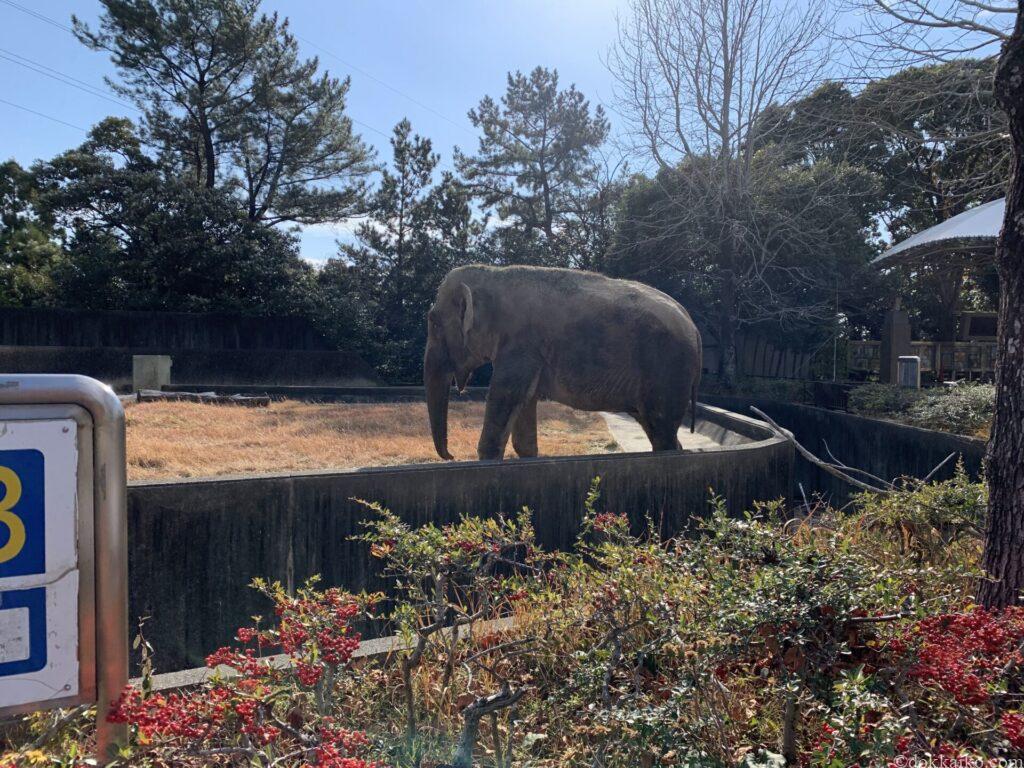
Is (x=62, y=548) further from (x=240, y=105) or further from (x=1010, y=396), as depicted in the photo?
(x=240, y=105)

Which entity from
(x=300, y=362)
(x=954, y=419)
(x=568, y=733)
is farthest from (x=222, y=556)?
(x=300, y=362)

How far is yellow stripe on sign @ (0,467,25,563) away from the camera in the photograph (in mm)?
1935

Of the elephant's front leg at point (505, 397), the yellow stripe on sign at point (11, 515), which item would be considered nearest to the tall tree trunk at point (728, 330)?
the elephant's front leg at point (505, 397)

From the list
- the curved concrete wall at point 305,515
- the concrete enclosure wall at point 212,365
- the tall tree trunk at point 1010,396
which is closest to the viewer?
the tall tree trunk at point 1010,396

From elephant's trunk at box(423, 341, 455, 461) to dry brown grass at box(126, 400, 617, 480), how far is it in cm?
50

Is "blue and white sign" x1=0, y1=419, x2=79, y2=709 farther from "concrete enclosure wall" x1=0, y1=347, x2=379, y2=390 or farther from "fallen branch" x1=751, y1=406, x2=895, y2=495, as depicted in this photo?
"concrete enclosure wall" x1=0, y1=347, x2=379, y2=390

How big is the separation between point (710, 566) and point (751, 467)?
397 cm

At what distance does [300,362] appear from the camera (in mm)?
24750

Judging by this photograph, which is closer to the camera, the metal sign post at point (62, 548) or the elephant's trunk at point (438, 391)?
the metal sign post at point (62, 548)

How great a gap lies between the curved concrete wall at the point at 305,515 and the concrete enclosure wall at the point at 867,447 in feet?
9.67

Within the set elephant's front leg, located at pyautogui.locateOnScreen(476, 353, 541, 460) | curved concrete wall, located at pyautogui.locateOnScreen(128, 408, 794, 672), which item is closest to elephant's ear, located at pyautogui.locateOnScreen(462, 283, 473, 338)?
elephant's front leg, located at pyautogui.locateOnScreen(476, 353, 541, 460)

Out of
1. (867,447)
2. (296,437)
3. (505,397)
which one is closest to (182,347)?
(296,437)

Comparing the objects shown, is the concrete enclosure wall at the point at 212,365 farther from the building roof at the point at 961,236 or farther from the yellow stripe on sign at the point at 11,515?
the yellow stripe on sign at the point at 11,515

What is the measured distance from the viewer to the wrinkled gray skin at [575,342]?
25.3ft
